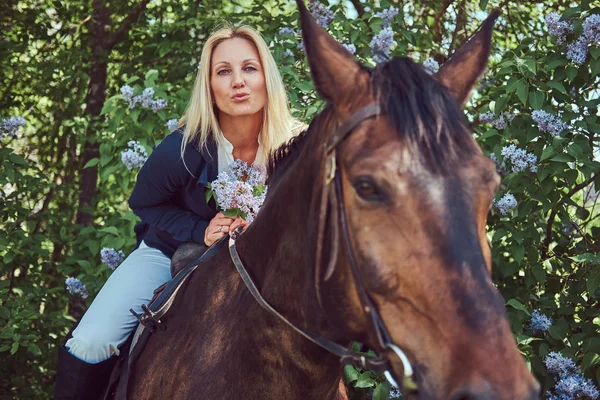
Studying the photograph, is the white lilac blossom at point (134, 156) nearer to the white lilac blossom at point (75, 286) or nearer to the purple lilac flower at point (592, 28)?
the white lilac blossom at point (75, 286)

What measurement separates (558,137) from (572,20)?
71 centimetres

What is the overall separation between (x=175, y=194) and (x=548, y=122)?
6.25 feet

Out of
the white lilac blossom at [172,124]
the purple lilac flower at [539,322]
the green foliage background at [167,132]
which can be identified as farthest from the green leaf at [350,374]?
the white lilac blossom at [172,124]

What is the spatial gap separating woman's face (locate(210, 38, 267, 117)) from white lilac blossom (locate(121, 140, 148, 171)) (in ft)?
3.63

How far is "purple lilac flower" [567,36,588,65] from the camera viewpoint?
11.9 feet

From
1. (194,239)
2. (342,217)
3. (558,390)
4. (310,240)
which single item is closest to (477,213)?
(342,217)

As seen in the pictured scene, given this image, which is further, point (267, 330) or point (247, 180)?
point (247, 180)

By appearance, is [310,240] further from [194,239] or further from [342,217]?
[194,239]

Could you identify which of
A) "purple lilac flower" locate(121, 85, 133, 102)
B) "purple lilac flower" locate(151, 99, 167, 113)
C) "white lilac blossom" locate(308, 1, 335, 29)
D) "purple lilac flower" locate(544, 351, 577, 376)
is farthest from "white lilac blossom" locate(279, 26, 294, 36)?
"purple lilac flower" locate(544, 351, 577, 376)

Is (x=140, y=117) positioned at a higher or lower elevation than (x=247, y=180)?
higher

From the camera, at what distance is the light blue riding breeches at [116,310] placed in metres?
2.71

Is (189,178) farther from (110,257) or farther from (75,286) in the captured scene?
(75,286)

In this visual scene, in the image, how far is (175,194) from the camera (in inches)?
118

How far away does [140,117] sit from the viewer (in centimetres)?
450
